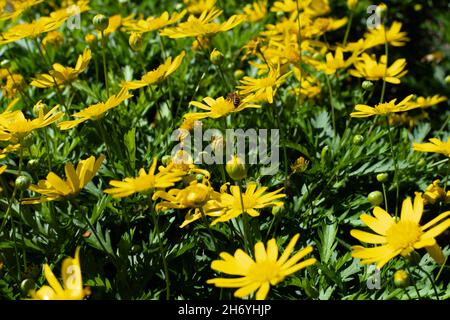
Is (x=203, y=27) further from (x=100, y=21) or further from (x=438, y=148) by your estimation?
(x=438, y=148)

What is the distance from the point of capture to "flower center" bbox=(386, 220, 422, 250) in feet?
5.27

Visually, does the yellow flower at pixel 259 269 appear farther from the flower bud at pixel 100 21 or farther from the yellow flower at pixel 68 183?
the flower bud at pixel 100 21

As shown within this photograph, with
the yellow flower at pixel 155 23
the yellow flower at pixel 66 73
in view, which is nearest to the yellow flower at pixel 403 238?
the yellow flower at pixel 66 73

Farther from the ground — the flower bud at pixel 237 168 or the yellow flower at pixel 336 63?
the yellow flower at pixel 336 63

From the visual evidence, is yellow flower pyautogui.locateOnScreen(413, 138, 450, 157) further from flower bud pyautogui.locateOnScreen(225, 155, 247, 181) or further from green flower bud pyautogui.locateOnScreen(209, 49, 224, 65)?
green flower bud pyautogui.locateOnScreen(209, 49, 224, 65)

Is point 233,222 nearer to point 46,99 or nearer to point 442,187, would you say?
point 442,187

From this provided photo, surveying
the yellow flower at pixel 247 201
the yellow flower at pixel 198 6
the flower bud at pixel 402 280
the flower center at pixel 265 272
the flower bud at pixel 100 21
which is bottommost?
the flower bud at pixel 402 280

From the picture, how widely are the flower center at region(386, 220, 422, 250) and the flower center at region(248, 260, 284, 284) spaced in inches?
12.8

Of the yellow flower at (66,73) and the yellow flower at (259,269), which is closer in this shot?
the yellow flower at (259,269)

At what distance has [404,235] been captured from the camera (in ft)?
5.32

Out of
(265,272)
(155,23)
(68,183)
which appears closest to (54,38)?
(155,23)

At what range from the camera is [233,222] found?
2.08m

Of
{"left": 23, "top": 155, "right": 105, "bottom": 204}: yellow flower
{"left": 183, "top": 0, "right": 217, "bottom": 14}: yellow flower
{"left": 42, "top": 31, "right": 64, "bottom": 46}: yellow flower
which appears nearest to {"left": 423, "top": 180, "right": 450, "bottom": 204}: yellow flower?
{"left": 23, "top": 155, "right": 105, "bottom": 204}: yellow flower

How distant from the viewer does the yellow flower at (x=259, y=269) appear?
4.91 ft
